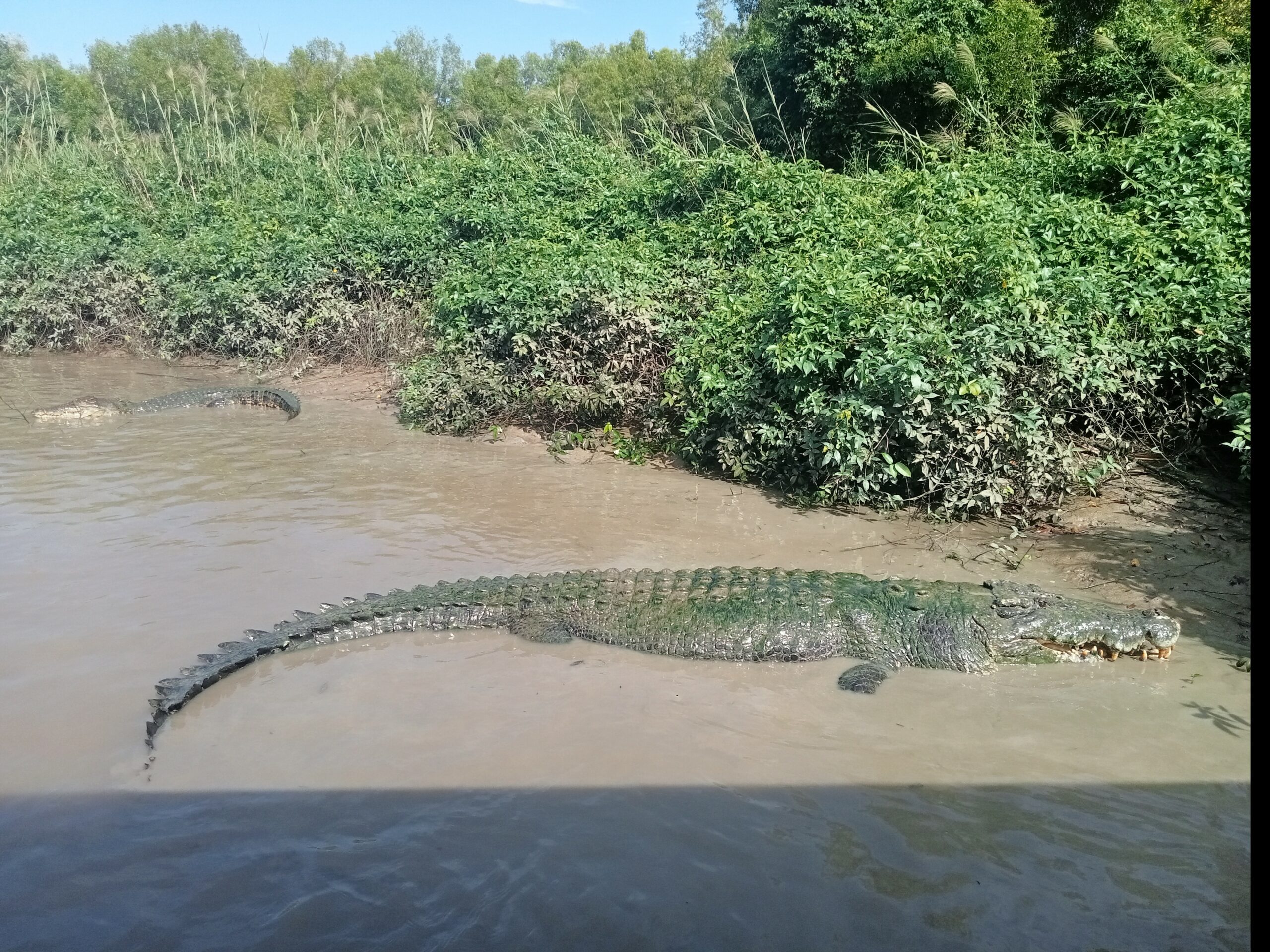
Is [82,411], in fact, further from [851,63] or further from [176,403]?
[851,63]

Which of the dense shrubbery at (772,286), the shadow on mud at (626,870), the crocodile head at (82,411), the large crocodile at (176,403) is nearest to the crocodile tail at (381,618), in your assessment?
the shadow on mud at (626,870)

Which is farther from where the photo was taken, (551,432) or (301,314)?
(301,314)

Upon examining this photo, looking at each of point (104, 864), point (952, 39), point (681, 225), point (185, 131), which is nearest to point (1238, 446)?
point (104, 864)

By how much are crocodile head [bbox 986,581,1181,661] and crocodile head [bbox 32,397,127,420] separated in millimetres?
9709

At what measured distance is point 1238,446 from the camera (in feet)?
15.5

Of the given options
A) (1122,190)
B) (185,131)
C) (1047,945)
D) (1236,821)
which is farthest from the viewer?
(185,131)

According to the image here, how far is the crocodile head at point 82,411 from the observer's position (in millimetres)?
10375

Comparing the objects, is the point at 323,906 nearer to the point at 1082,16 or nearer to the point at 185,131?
the point at 1082,16

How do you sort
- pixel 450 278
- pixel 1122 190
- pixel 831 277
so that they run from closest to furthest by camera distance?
pixel 831 277 → pixel 1122 190 → pixel 450 278

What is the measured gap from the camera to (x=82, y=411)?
34.4ft

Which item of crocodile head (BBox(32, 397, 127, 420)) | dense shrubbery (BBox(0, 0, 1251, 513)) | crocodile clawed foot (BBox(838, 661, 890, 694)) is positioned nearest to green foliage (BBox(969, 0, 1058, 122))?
dense shrubbery (BBox(0, 0, 1251, 513))

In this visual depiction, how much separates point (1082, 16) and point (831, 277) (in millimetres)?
7129

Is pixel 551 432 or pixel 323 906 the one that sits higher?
pixel 551 432

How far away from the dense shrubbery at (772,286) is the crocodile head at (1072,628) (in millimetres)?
1229
